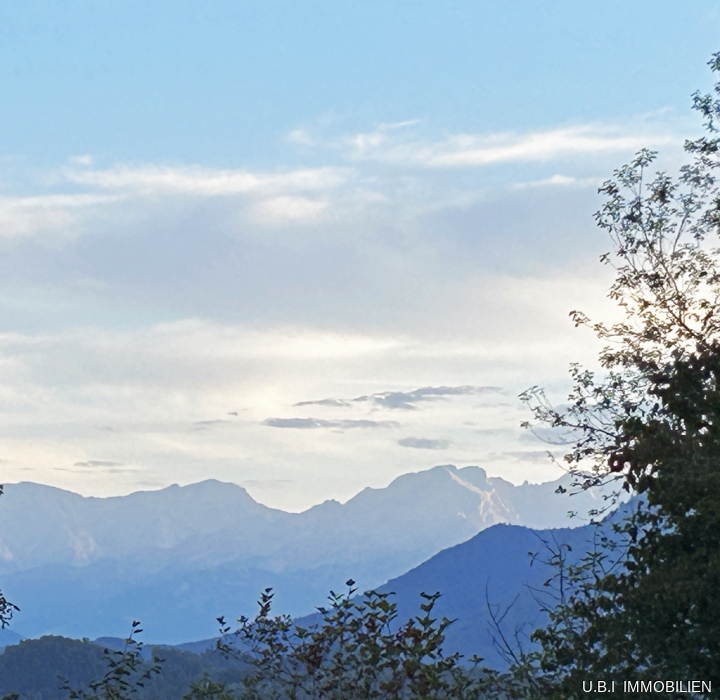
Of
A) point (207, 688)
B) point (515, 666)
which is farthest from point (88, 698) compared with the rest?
point (515, 666)

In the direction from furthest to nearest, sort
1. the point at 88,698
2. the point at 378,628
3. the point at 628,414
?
1. the point at 628,414
2. the point at 88,698
3. the point at 378,628

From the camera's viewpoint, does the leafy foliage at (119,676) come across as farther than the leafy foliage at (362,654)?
Yes

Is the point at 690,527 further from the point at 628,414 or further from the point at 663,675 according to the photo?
the point at 628,414

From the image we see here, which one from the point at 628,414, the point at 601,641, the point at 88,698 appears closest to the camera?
the point at 88,698

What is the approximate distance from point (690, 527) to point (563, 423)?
9.48 m

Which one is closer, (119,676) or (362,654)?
(362,654)

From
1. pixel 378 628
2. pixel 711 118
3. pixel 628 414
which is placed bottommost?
pixel 378 628

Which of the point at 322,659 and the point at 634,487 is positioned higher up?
the point at 634,487

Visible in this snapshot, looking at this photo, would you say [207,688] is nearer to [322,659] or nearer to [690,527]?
[322,659]

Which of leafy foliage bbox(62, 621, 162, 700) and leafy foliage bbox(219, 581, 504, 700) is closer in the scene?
leafy foliage bbox(219, 581, 504, 700)

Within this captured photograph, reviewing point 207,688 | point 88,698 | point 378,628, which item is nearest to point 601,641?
point 378,628

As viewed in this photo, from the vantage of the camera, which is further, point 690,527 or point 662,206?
point 662,206

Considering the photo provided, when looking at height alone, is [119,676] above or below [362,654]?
below

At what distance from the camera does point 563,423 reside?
25375 mm
